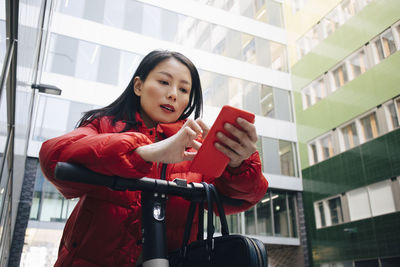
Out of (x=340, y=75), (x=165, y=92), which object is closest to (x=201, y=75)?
(x=340, y=75)

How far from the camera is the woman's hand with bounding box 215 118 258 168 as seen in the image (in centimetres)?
88

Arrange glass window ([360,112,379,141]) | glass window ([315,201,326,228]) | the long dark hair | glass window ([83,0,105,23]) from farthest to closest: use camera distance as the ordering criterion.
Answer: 1. glass window ([315,201,326,228])
2. glass window ([83,0,105,23])
3. glass window ([360,112,379,141])
4. the long dark hair

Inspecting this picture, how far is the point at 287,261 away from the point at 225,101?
7.71 m

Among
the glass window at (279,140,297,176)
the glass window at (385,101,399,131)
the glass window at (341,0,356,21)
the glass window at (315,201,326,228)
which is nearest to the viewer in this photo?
the glass window at (385,101,399,131)

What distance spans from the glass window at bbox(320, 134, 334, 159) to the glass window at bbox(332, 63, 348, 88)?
7.49 ft

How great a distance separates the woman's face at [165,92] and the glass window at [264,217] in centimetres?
1435

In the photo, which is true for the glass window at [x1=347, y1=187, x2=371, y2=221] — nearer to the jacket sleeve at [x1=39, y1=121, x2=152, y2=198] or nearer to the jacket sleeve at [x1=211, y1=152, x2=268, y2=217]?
the jacket sleeve at [x1=211, y1=152, x2=268, y2=217]

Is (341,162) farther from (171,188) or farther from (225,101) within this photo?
(171,188)

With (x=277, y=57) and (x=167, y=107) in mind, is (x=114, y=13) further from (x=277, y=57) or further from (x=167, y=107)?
(x=167, y=107)

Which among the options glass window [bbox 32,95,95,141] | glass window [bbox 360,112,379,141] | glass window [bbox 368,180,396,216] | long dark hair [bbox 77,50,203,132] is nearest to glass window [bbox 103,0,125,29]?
Answer: glass window [bbox 32,95,95,141]

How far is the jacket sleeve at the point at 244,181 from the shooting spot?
1081 millimetres

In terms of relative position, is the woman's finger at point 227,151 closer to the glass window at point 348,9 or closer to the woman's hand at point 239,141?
the woman's hand at point 239,141

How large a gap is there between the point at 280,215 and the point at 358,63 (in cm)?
714

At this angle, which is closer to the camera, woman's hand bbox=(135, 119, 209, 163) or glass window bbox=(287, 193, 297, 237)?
woman's hand bbox=(135, 119, 209, 163)
